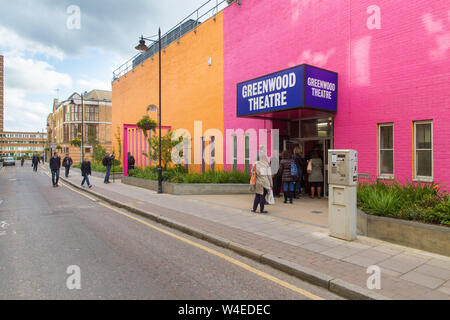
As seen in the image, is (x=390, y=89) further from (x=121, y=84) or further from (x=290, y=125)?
(x=121, y=84)

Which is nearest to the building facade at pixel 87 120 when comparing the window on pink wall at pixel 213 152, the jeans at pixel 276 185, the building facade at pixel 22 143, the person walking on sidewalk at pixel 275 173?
the window on pink wall at pixel 213 152

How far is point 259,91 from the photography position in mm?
10375

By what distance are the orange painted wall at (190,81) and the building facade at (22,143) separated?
376ft

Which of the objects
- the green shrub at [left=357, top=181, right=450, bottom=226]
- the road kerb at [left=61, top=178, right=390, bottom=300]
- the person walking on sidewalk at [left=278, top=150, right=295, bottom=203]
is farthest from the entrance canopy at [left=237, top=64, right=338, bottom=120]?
the road kerb at [left=61, top=178, right=390, bottom=300]

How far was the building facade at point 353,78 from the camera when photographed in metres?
7.60

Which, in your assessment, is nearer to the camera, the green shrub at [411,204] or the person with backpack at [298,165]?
the green shrub at [411,204]

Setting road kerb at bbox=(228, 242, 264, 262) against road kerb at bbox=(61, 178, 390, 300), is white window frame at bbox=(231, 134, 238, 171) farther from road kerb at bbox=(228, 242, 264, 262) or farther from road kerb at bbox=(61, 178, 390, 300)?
road kerb at bbox=(228, 242, 264, 262)

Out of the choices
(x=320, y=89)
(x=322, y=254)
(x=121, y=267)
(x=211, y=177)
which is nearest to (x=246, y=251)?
(x=322, y=254)

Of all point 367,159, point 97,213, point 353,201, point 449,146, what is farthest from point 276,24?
point 97,213

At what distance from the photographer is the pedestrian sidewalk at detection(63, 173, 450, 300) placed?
384cm

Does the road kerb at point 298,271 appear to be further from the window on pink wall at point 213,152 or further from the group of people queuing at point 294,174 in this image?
the window on pink wall at point 213,152

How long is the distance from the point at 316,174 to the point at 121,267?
26.0 feet

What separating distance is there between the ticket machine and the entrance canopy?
316cm

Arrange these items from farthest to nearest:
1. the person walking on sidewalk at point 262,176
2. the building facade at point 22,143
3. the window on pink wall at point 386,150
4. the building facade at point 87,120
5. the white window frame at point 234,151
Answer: the building facade at point 22,143
the building facade at point 87,120
the white window frame at point 234,151
the window on pink wall at point 386,150
the person walking on sidewalk at point 262,176
